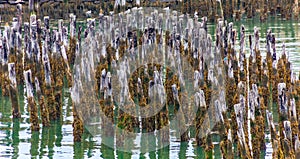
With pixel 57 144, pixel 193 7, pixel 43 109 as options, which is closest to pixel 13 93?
pixel 43 109

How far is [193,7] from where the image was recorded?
87.1 ft

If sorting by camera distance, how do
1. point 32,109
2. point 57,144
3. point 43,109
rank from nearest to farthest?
point 57,144
point 32,109
point 43,109

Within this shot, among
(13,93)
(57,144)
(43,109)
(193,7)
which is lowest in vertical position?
(57,144)

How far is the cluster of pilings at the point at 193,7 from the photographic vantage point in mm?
26000

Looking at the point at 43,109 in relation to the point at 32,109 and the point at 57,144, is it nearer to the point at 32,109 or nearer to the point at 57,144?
the point at 32,109

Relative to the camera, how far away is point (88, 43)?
61.0 ft

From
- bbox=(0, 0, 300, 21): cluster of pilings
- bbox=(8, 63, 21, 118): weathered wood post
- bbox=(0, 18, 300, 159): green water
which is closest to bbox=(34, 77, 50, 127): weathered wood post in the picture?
bbox=(0, 18, 300, 159): green water

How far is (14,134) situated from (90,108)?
1.25m

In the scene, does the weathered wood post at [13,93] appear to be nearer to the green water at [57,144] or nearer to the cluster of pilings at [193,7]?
the green water at [57,144]

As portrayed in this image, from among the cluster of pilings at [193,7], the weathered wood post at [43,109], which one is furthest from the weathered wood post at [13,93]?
the cluster of pilings at [193,7]

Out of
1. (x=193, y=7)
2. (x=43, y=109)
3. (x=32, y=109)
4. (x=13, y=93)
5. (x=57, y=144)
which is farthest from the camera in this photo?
(x=193, y=7)

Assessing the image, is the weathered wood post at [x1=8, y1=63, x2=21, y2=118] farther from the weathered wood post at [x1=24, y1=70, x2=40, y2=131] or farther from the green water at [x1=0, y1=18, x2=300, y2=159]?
the weathered wood post at [x1=24, y1=70, x2=40, y2=131]

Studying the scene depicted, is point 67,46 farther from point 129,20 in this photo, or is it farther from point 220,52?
point 220,52

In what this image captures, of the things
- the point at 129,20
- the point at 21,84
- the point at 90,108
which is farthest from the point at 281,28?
the point at 90,108
